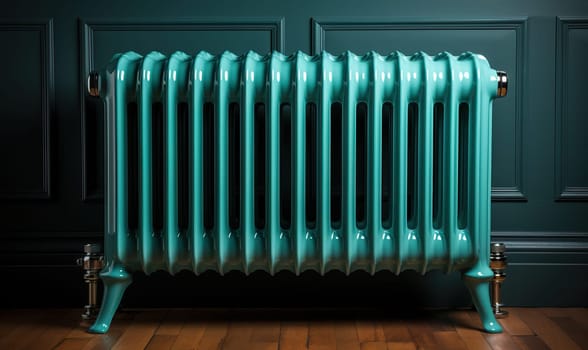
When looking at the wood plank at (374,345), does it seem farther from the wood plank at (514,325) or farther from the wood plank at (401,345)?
the wood plank at (514,325)

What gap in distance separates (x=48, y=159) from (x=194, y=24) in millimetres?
432

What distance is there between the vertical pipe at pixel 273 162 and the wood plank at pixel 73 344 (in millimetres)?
365

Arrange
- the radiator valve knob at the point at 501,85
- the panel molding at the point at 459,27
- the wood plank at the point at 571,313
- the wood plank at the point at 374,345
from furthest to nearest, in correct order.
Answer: the panel molding at the point at 459,27
the wood plank at the point at 571,313
the radiator valve knob at the point at 501,85
the wood plank at the point at 374,345

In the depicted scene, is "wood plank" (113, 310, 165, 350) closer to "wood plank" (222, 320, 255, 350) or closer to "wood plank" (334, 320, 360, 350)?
"wood plank" (222, 320, 255, 350)

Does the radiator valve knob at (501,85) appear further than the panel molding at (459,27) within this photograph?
No

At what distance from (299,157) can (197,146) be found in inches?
7.4

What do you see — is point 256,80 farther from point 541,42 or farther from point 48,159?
point 541,42

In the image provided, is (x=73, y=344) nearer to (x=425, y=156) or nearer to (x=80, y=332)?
(x=80, y=332)

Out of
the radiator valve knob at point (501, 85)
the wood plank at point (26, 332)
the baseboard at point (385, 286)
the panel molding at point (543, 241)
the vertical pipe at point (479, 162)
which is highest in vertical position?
the radiator valve knob at point (501, 85)

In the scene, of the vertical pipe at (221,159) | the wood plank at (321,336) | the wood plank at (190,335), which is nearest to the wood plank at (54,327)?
the wood plank at (190,335)

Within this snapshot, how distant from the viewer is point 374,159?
1.42 m

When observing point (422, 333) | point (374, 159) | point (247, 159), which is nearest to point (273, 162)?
point (247, 159)

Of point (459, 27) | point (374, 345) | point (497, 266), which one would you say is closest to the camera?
point (374, 345)

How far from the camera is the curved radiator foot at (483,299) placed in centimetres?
146
